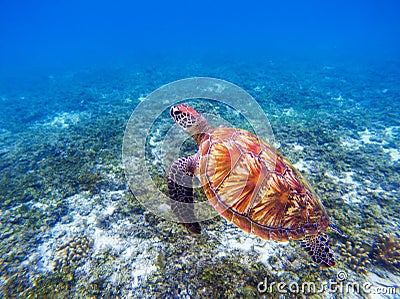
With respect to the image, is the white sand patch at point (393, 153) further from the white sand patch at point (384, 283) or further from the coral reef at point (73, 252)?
the coral reef at point (73, 252)

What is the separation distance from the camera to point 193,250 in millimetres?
2838

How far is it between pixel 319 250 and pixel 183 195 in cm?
216

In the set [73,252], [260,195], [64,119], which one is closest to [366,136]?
[260,195]

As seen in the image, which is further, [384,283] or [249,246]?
[249,246]

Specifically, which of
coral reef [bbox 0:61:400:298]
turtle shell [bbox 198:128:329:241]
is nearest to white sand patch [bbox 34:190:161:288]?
coral reef [bbox 0:61:400:298]

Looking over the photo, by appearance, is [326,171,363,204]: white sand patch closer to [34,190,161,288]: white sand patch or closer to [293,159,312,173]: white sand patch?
[293,159,312,173]: white sand patch

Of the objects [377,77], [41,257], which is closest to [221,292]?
[41,257]

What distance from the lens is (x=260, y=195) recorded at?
2646 millimetres

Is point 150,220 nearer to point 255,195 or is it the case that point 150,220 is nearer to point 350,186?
point 255,195

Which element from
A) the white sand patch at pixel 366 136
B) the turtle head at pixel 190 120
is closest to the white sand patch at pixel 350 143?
the white sand patch at pixel 366 136

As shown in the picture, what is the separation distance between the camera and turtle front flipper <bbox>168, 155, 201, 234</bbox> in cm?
309

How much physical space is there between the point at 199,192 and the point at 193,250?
1.14 meters

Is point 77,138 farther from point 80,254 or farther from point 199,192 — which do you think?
point 199,192

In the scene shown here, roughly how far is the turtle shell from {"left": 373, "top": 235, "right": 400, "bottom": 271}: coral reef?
105cm
